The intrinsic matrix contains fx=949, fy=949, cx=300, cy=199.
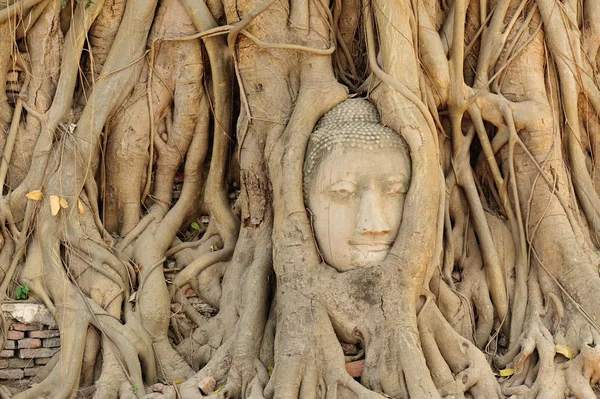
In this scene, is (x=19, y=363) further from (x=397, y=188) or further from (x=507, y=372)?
(x=507, y=372)

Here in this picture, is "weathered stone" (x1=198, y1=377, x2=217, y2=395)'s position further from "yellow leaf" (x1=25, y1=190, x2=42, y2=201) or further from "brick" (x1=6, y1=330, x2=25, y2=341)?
"yellow leaf" (x1=25, y1=190, x2=42, y2=201)

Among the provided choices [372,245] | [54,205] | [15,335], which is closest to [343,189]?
[372,245]

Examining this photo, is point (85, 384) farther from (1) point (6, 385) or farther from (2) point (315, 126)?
(2) point (315, 126)

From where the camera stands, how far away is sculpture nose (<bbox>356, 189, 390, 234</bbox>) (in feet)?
15.8

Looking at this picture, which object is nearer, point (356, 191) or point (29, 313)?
point (356, 191)

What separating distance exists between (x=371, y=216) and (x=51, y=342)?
1.89 m

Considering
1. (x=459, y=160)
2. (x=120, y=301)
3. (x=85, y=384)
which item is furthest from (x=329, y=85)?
(x=85, y=384)

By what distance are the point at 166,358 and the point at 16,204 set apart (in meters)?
1.19

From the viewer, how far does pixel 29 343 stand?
5160mm

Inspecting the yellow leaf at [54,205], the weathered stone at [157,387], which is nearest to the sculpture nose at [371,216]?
the weathered stone at [157,387]

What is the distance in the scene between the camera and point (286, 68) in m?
5.42

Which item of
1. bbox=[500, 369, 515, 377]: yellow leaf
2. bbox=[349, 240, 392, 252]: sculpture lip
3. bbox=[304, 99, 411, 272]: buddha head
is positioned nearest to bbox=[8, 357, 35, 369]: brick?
bbox=[304, 99, 411, 272]: buddha head

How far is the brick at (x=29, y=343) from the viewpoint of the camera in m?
5.16

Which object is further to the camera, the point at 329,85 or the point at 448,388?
the point at 329,85
